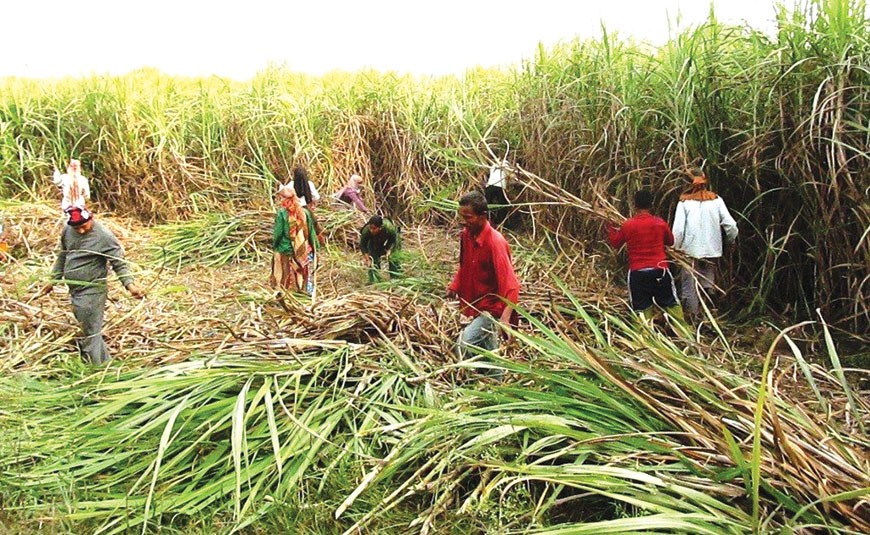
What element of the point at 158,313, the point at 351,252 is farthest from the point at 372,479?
the point at 351,252

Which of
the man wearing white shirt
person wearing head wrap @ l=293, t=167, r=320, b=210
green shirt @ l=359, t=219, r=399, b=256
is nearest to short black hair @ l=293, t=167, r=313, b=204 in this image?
person wearing head wrap @ l=293, t=167, r=320, b=210

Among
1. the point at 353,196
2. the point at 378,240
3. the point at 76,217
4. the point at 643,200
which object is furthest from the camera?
the point at 353,196

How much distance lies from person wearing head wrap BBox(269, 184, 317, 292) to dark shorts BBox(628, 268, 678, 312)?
109 inches

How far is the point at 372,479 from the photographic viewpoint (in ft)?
8.39

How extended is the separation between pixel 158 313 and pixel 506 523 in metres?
3.61

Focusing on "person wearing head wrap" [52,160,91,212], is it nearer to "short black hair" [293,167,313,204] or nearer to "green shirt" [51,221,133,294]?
"short black hair" [293,167,313,204]

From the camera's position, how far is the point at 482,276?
367 centimetres

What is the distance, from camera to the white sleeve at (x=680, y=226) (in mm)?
4668

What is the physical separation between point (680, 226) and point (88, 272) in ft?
13.3

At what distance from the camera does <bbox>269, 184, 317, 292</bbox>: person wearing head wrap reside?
5.60 m

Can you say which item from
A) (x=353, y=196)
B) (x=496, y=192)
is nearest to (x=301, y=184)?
(x=353, y=196)

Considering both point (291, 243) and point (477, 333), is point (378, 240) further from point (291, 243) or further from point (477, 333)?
point (477, 333)

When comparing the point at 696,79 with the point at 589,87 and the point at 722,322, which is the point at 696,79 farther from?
the point at 722,322

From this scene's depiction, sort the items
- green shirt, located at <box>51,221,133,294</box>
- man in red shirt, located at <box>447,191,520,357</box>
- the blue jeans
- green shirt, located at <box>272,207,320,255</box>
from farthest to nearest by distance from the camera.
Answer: green shirt, located at <box>272,207,320,255</box> < green shirt, located at <box>51,221,133,294</box> < the blue jeans < man in red shirt, located at <box>447,191,520,357</box>
